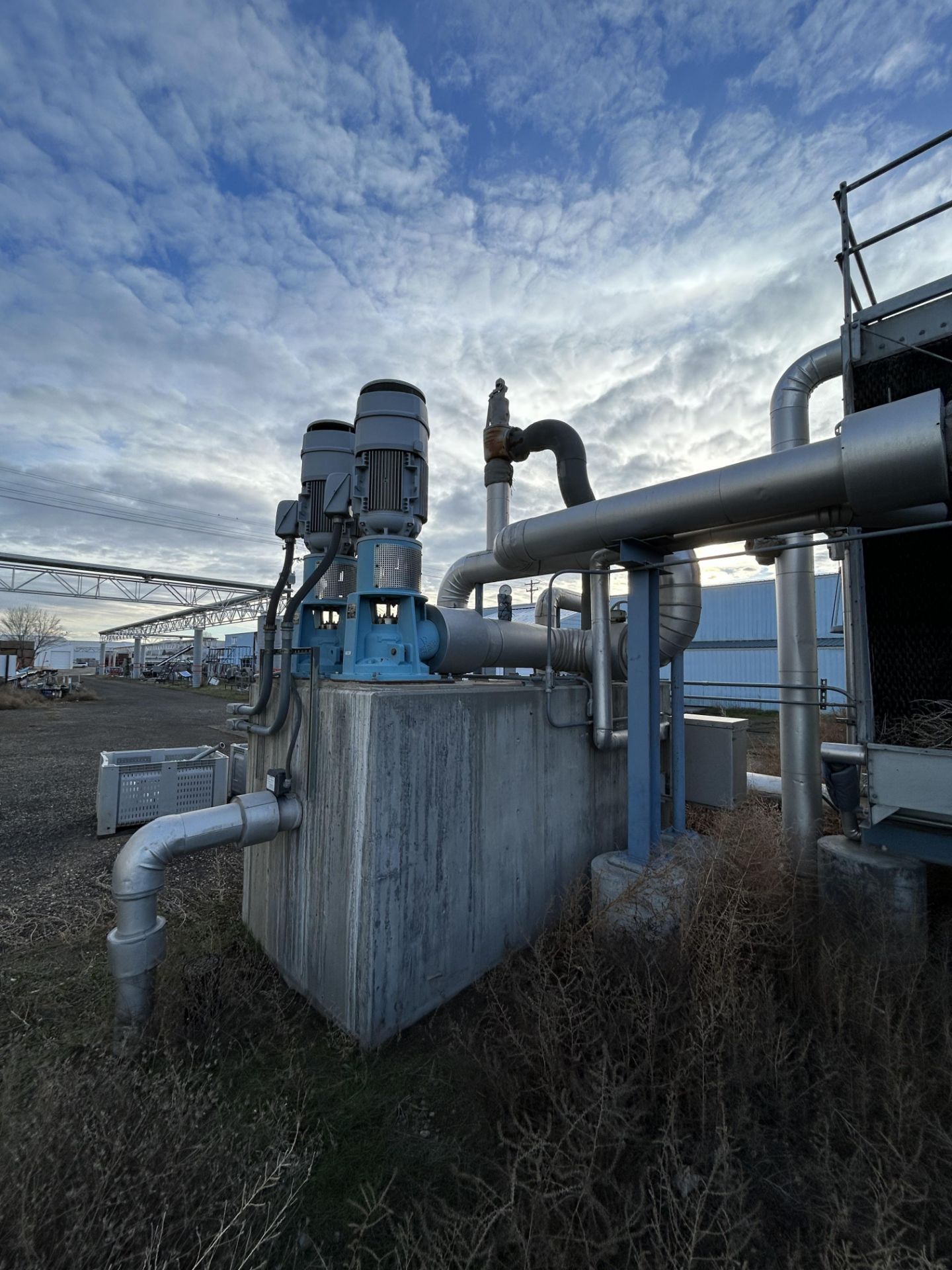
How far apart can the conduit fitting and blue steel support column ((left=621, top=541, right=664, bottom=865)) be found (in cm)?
287

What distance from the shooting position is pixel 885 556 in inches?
167

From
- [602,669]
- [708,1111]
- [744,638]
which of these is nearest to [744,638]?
[744,638]

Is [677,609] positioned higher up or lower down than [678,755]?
higher up

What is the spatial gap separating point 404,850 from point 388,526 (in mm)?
2226

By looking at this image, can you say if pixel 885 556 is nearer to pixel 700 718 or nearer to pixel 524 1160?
pixel 700 718

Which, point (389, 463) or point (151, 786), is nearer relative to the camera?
point (389, 463)

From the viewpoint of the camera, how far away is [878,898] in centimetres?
371

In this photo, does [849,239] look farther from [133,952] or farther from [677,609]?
[133,952]

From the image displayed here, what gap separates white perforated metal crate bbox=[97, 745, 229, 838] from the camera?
623cm

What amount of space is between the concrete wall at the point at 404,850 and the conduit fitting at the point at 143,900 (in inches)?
23.8

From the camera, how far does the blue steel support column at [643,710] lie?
4.03 m

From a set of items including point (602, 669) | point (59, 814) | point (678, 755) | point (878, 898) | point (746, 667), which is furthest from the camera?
point (746, 667)

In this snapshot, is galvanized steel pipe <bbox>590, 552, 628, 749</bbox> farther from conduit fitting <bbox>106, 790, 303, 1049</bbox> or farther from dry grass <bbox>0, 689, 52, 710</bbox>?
dry grass <bbox>0, 689, 52, 710</bbox>

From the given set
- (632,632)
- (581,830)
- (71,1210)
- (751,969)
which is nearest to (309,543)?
(632,632)
